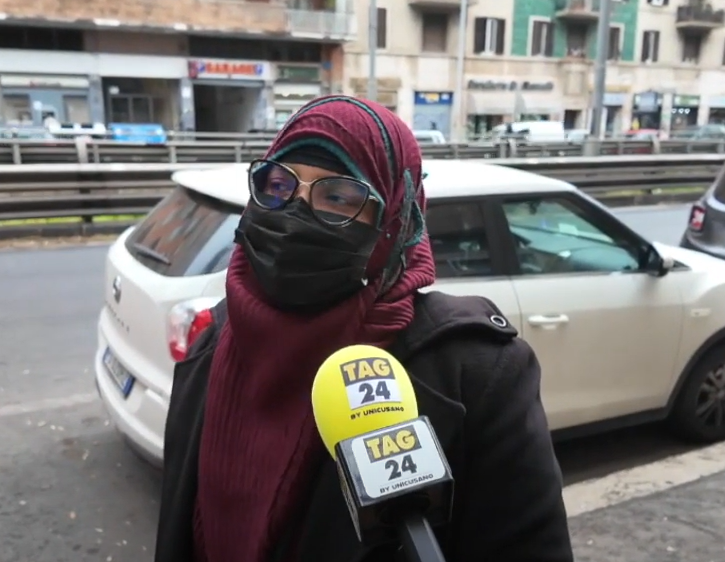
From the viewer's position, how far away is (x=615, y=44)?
143ft

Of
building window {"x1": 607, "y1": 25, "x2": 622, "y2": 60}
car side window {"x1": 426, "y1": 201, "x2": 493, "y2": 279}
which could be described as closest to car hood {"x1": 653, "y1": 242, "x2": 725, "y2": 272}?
car side window {"x1": 426, "y1": 201, "x2": 493, "y2": 279}

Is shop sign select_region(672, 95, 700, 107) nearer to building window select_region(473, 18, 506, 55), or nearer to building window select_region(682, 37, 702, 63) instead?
building window select_region(682, 37, 702, 63)

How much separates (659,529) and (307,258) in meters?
2.66

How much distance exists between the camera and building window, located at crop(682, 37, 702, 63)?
45.6 metres

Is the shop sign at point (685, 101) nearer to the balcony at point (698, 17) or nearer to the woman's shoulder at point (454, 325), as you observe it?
the balcony at point (698, 17)

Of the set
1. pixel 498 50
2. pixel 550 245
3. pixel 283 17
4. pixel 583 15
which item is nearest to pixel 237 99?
pixel 283 17

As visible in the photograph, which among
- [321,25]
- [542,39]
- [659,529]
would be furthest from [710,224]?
[542,39]

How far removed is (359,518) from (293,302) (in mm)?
575

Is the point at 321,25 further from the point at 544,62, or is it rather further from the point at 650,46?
the point at 650,46

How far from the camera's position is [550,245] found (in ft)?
14.0

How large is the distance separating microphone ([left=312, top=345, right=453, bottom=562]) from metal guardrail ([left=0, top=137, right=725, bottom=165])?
14.1m

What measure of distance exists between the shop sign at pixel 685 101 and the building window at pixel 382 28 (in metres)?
18.4

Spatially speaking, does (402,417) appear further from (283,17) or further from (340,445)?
(283,17)

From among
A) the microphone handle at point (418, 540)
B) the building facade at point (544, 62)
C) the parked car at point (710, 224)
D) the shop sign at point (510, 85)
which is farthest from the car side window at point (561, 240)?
the shop sign at point (510, 85)
